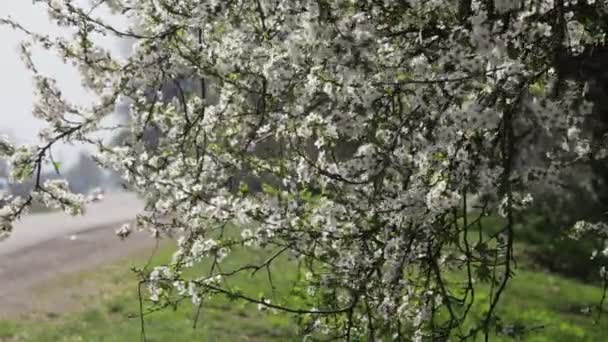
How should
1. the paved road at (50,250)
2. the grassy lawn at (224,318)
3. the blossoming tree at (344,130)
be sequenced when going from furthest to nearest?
the paved road at (50,250), the grassy lawn at (224,318), the blossoming tree at (344,130)

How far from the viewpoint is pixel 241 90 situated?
5766mm

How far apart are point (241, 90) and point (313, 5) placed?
203 centimetres

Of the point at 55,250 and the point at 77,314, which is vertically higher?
the point at 55,250

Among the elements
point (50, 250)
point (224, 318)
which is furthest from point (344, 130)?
point (50, 250)

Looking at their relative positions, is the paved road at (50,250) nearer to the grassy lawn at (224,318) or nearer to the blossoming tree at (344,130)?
the grassy lawn at (224,318)

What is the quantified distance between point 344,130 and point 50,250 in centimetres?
1656

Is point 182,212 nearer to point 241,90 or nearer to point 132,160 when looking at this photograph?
point 132,160

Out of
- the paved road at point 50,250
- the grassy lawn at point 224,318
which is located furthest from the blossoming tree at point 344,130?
the paved road at point 50,250

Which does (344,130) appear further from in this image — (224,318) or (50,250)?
(50,250)

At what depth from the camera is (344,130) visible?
444 centimetres

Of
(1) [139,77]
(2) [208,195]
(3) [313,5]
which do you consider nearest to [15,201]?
(1) [139,77]

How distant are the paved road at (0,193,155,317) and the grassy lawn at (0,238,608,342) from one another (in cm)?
63

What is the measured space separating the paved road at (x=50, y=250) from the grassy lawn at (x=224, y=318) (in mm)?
628

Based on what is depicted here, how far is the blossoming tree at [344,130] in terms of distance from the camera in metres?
3.95
